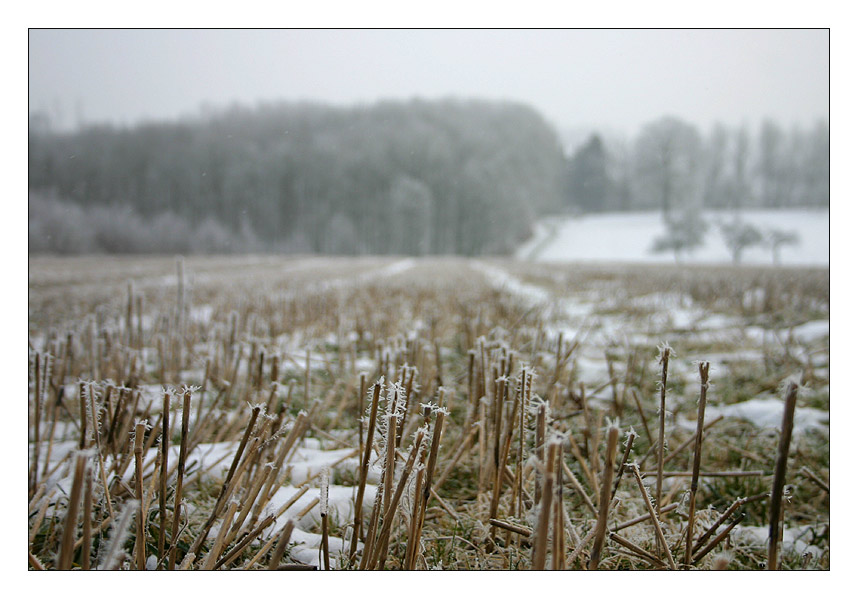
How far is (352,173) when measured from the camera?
2.86 m

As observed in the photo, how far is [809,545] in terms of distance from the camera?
139 centimetres

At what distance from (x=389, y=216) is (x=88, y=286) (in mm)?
2475

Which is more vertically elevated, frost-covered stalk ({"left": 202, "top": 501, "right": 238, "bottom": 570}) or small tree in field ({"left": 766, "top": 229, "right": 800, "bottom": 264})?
small tree in field ({"left": 766, "top": 229, "right": 800, "bottom": 264})

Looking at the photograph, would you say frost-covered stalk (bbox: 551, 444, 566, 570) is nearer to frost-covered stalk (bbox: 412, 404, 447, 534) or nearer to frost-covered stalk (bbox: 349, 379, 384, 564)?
frost-covered stalk (bbox: 412, 404, 447, 534)

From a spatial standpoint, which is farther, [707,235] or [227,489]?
[707,235]

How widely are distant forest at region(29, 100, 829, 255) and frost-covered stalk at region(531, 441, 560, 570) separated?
2.10m

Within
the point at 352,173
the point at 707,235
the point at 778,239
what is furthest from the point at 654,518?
the point at 707,235

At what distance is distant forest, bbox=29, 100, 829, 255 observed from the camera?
8.02ft

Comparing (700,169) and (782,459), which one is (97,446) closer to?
(782,459)

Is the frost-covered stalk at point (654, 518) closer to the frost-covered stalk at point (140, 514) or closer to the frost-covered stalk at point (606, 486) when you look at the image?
the frost-covered stalk at point (606, 486)

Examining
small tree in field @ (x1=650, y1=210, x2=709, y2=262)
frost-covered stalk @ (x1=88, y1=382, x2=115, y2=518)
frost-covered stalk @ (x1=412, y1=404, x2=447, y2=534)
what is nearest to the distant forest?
small tree in field @ (x1=650, y1=210, x2=709, y2=262)

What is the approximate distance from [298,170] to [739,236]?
11.8ft
